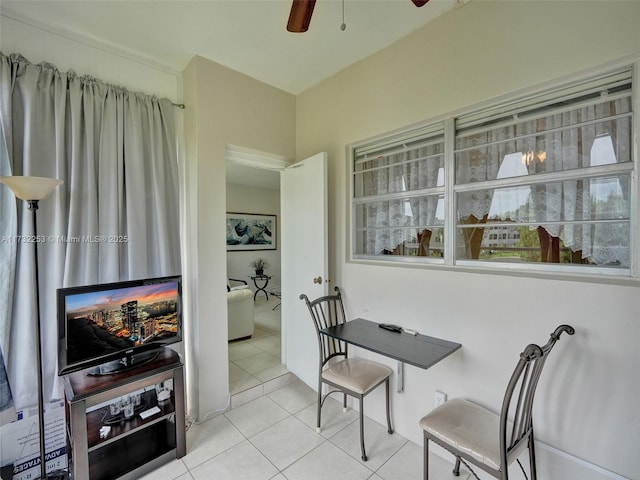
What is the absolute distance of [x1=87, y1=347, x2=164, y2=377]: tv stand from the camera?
1723 mm

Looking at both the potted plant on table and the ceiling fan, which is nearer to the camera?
the ceiling fan

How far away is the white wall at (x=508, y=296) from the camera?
50.3 inches

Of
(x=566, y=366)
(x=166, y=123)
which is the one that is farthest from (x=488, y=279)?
(x=166, y=123)

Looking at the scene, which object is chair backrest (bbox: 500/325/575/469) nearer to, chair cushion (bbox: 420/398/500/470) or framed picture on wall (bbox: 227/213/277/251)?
chair cushion (bbox: 420/398/500/470)

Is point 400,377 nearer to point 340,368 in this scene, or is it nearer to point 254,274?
point 340,368

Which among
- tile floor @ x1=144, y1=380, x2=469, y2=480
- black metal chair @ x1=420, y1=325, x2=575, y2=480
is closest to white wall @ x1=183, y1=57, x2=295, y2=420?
tile floor @ x1=144, y1=380, x2=469, y2=480

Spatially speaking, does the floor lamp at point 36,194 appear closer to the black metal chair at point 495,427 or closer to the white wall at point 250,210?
the black metal chair at point 495,427

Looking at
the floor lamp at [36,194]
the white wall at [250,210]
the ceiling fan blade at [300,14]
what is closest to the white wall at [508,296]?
the ceiling fan blade at [300,14]

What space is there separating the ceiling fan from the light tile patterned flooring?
8.17 feet

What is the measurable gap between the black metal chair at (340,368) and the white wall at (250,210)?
3934 mm

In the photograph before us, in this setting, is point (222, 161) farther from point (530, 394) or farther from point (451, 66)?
point (530, 394)

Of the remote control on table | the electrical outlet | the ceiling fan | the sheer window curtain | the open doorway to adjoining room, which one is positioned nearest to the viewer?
the ceiling fan

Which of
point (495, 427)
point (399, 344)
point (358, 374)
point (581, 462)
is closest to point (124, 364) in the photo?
point (358, 374)

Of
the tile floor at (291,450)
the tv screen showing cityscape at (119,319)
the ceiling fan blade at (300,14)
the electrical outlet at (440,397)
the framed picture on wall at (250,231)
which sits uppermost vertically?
the ceiling fan blade at (300,14)
